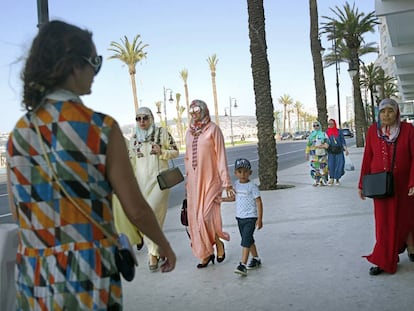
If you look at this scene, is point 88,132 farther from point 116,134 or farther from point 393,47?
point 393,47

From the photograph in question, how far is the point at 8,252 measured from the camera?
2699mm

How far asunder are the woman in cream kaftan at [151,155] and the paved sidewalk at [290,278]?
2.41 feet

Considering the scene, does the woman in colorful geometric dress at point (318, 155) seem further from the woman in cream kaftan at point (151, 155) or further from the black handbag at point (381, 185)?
the black handbag at point (381, 185)

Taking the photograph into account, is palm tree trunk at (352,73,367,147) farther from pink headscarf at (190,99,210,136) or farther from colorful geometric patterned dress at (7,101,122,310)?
colorful geometric patterned dress at (7,101,122,310)

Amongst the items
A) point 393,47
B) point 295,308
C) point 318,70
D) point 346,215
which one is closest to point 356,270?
point 295,308

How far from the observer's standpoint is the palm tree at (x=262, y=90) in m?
14.0

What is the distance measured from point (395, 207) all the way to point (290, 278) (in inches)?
46.4

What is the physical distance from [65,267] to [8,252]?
0.72m

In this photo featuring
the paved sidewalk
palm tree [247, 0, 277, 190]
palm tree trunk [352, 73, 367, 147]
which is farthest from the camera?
palm tree trunk [352, 73, 367, 147]

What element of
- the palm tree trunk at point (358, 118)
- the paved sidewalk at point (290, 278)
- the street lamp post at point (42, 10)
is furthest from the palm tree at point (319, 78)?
the street lamp post at point (42, 10)

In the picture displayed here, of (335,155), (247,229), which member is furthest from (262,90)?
(247,229)

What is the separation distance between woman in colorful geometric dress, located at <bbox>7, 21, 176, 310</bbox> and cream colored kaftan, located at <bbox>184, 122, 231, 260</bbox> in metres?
3.99

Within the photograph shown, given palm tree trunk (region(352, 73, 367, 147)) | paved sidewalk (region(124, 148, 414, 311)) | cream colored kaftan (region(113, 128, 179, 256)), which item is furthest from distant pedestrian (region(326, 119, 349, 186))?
palm tree trunk (region(352, 73, 367, 147))

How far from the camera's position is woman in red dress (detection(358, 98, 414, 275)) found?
539 centimetres
